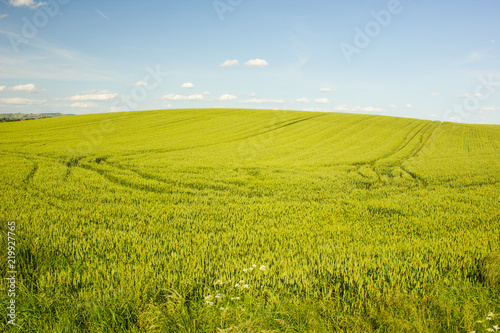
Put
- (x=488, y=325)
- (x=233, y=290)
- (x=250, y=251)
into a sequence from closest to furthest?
(x=488, y=325) < (x=233, y=290) < (x=250, y=251)

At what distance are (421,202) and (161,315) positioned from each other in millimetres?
9316

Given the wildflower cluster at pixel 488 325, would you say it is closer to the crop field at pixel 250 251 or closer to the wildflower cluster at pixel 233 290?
the crop field at pixel 250 251

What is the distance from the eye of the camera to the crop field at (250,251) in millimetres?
3537

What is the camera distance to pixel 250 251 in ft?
17.9

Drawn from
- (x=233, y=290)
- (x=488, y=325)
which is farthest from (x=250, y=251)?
(x=488, y=325)

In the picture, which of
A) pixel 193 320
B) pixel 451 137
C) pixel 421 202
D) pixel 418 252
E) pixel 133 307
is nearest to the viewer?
pixel 193 320

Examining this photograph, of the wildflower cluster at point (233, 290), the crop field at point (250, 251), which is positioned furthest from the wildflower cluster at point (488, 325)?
the wildflower cluster at point (233, 290)

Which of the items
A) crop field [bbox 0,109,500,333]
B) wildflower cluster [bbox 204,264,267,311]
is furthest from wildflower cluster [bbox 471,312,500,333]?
wildflower cluster [bbox 204,264,267,311]

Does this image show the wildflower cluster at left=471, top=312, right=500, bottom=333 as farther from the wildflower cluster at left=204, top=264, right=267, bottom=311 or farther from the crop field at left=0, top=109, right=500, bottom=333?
the wildflower cluster at left=204, top=264, right=267, bottom=311

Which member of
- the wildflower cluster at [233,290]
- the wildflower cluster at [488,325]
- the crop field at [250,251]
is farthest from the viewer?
the wildflower cluster at [233,290]

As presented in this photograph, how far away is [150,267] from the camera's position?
4.58m

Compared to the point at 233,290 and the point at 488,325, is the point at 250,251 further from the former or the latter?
the point at 488,325

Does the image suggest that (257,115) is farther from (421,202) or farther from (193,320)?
(193,320)

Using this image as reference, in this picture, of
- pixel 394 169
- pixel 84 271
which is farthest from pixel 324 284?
pixel 394 169
